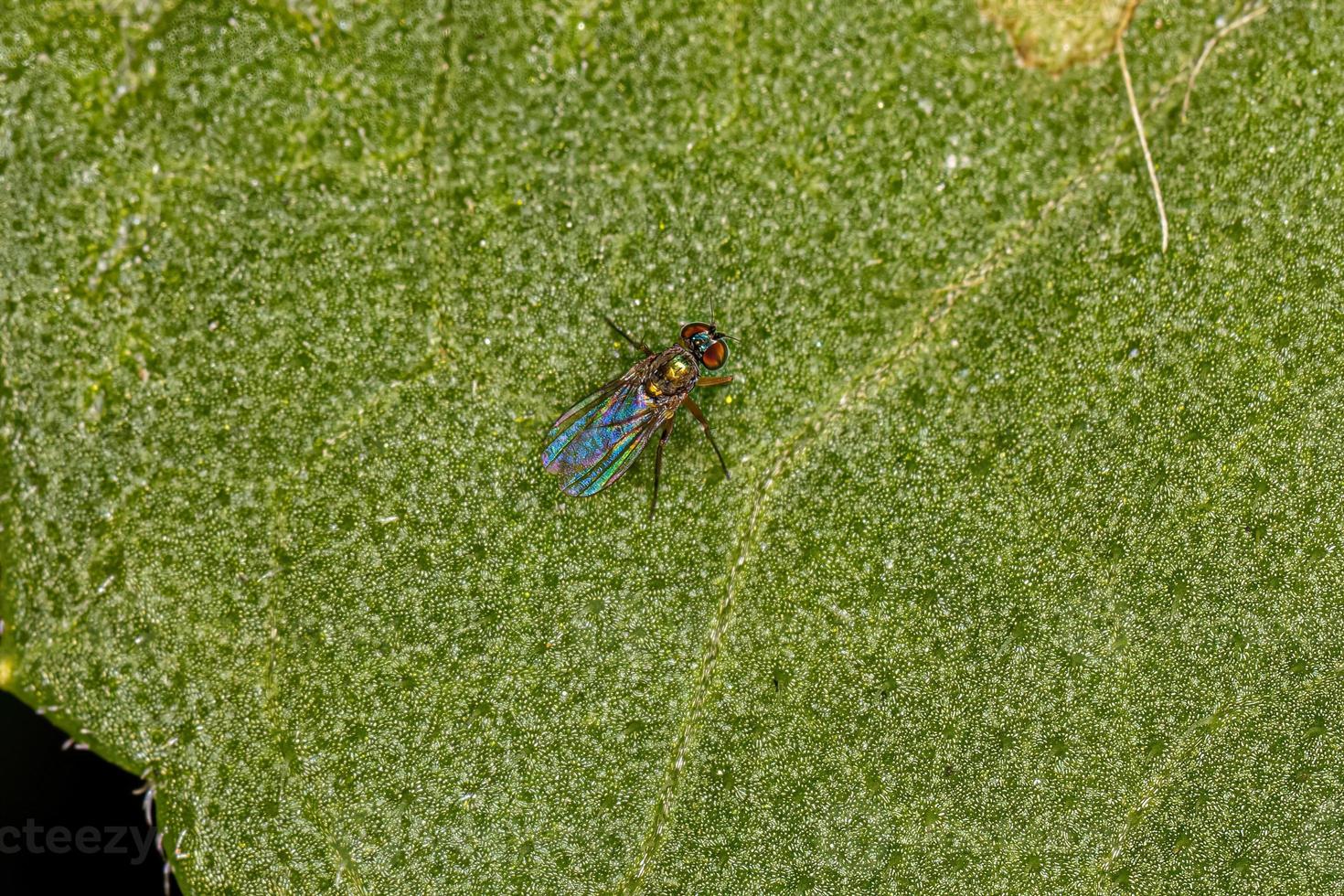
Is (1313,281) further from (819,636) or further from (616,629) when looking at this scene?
(616,629)

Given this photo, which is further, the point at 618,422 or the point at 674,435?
the point at 674,435

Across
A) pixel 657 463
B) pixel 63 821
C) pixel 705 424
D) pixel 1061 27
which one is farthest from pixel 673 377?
pixel 63 821

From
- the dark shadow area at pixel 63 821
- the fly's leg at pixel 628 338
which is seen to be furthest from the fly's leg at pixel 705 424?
the dark shadow area at pixel 63 821

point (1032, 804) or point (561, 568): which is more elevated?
point (561, 568)

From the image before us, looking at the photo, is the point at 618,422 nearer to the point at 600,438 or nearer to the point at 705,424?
the point at 600,438

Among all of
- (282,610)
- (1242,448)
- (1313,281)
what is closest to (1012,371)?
(1242,448)
